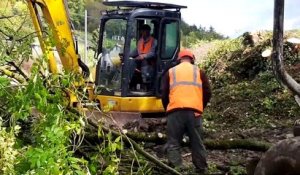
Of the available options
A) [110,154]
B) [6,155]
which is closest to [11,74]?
[110,154]

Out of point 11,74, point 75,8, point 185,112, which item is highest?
point 75,8

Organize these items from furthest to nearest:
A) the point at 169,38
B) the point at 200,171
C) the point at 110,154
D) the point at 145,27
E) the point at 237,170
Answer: the point at 169,38 < the point at 145,27 < the point at 200,171 < the point at 237,170 < the point at 110,154

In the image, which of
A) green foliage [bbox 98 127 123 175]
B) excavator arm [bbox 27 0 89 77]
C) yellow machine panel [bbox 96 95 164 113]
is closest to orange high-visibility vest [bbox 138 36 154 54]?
yellow machine panel [bbox 96 95 164 113]

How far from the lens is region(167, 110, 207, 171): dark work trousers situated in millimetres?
6688

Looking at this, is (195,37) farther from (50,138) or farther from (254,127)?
(50,138)

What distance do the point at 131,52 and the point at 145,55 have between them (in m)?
0.23

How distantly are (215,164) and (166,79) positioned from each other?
1.16 meters

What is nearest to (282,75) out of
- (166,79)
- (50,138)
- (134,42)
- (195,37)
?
(166,79)

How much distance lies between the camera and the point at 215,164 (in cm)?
709

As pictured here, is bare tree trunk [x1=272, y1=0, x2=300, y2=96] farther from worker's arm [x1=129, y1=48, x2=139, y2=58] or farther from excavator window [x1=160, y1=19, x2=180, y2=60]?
excavator window [x1=160, y1=19, x2=180, y2=60]

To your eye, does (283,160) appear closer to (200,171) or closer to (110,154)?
(110,154)

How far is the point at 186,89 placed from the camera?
6.69 m

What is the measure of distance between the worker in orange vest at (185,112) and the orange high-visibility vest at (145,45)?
2956mm

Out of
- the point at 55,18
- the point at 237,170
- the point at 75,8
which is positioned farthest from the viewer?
the point at 75,8
